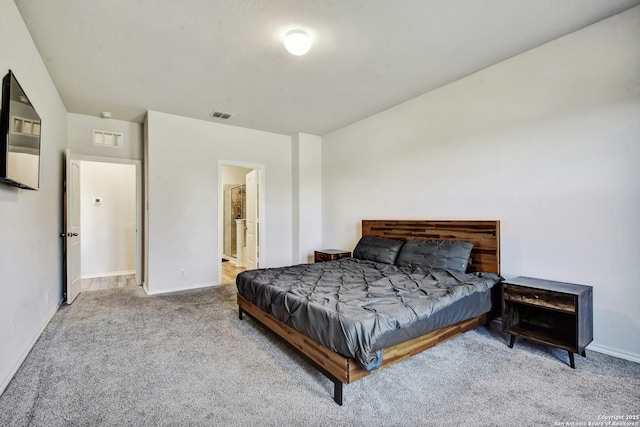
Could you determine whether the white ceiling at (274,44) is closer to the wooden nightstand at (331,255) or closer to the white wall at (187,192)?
the white wall at (187,192)

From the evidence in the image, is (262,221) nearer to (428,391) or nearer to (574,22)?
(428,391)

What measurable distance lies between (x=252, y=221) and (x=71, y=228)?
282 cm

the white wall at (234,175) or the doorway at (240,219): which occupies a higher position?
the white wall at (234,175)

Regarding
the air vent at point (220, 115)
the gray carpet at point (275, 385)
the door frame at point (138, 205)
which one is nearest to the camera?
the gray carpet at point (275, 385)

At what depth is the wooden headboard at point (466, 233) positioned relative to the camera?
3.12m

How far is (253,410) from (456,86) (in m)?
3.77

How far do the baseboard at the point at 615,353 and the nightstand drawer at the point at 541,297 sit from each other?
643mm

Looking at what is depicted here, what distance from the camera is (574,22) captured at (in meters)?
2.52

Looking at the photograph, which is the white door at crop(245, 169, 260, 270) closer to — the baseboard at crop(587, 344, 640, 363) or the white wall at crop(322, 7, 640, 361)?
the white wall at crop(322, 7, 640, 361)

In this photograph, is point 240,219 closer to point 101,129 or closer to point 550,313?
point 101,129

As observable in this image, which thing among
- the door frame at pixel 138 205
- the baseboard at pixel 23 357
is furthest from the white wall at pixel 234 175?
the baseboard at pixel 23 357

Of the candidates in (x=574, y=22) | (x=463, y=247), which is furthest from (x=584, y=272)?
(x=574, y=22)

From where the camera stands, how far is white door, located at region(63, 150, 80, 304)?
155 inches

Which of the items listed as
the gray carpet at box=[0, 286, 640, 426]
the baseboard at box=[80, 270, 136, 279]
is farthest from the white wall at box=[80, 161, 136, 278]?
the gray carpet at box=[0, 286, 640, 426]
